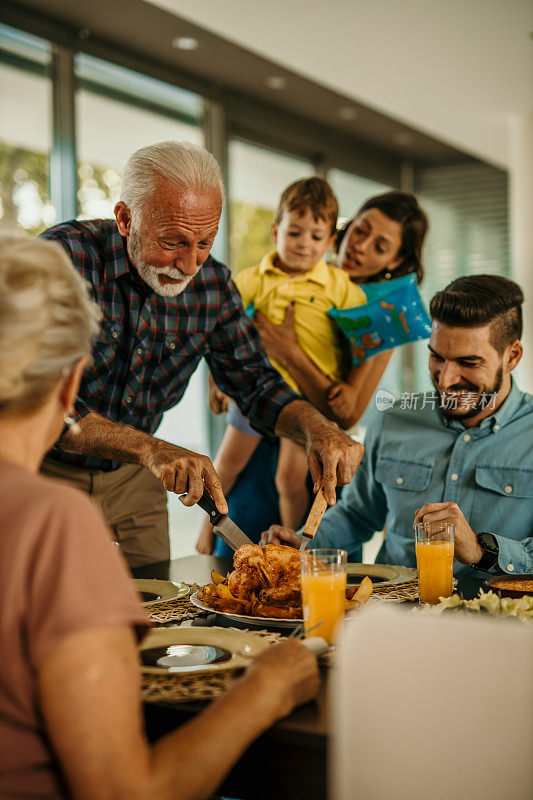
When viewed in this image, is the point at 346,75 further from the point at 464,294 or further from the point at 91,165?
the point at 464,294

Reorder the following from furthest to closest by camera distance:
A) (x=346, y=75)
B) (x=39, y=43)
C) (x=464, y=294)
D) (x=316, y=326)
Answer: (x=346, y=75) < (x=39, y=43) < (x=316, y=326) < (x=464, y=294)

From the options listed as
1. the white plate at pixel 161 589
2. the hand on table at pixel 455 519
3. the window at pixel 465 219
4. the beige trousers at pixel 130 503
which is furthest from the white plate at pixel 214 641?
the window at pixel 465 219

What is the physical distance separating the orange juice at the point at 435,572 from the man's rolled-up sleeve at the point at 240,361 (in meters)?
0.81

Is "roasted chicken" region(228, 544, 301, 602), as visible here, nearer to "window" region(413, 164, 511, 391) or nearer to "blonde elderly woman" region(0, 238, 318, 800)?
"blonde elderly woman" region(0, 238, 318, 800)

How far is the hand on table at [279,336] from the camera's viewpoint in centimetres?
295

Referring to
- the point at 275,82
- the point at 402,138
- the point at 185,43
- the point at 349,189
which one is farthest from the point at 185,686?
the point at 402,138

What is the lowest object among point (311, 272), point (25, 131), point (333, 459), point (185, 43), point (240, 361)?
point (333, 459)

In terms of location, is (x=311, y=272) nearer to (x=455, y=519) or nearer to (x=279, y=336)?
(x=279, y=336)

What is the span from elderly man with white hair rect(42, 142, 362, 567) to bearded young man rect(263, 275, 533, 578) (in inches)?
11.5

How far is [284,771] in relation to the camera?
1055 mm

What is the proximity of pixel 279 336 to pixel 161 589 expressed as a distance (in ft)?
4.59

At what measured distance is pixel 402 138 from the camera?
634 centimetres

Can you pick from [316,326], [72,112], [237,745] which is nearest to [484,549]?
[237,745]

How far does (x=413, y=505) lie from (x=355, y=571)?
36cm
